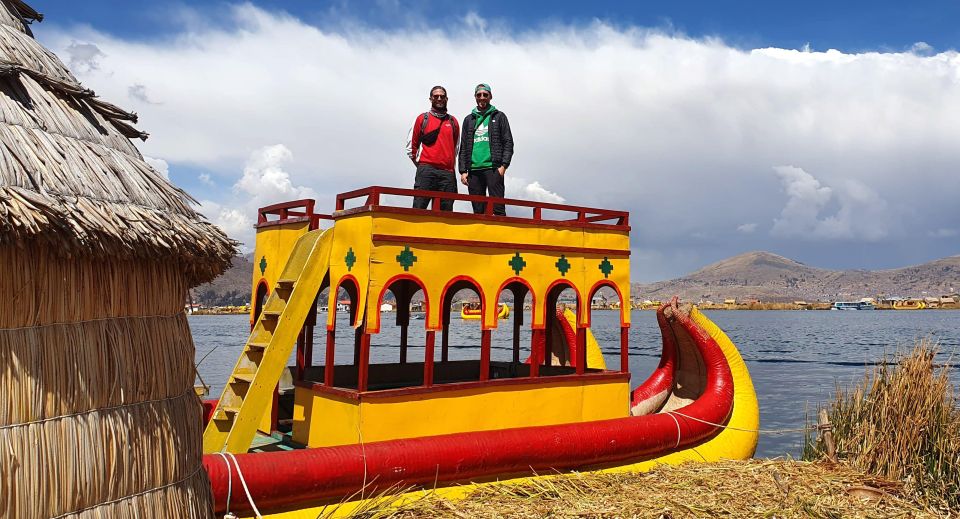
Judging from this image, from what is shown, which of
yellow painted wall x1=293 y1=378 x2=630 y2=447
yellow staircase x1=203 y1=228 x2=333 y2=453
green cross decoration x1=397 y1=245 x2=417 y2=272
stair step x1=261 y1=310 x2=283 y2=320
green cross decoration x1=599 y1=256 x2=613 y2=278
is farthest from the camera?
green cross decoration x1=599 y1=256 x2=613 y2=278

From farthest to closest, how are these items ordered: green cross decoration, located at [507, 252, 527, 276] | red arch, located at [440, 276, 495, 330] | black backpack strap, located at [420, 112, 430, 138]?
black backpack strap, located at [420, 112, 430, 138] → green cross decoration, located at [507, 252, 527, 276] → red arch, located at [440, 276, 495, 330]

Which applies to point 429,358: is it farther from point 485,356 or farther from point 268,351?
point 268,351

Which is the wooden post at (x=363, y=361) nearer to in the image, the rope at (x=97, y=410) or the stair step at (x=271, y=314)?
the stair step at (x=271, y=314)

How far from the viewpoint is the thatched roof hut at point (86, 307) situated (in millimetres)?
4062

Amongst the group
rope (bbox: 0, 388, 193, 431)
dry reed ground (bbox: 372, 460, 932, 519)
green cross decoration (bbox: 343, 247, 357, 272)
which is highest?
green cross decoration (bbox: 343, 247, 357, 272)

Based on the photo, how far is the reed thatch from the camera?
4.02m

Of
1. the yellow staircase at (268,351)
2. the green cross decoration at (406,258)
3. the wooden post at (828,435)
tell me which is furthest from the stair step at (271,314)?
the wooden post at (828,435)

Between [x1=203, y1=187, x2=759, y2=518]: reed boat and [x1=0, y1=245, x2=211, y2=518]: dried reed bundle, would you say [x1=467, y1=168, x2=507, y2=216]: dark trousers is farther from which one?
[x1=0, y1=245, x2=211, y2=518]: dried reed bundle

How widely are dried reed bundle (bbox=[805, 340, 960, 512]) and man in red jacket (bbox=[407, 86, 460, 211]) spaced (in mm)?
6142

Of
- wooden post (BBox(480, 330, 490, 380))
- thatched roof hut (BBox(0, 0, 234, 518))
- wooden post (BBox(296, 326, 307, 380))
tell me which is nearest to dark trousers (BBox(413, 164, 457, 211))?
wooden post (BBox(480, 330, 490, 380))

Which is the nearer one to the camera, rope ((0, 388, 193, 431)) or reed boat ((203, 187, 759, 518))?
rope ((0, 388, 193, 431))

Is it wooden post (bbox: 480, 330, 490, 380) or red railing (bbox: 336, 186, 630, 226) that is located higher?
red railing (bbox: 336, 186, 630, 226)

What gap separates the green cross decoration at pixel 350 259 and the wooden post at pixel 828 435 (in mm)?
6511

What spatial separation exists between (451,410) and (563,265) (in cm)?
251
